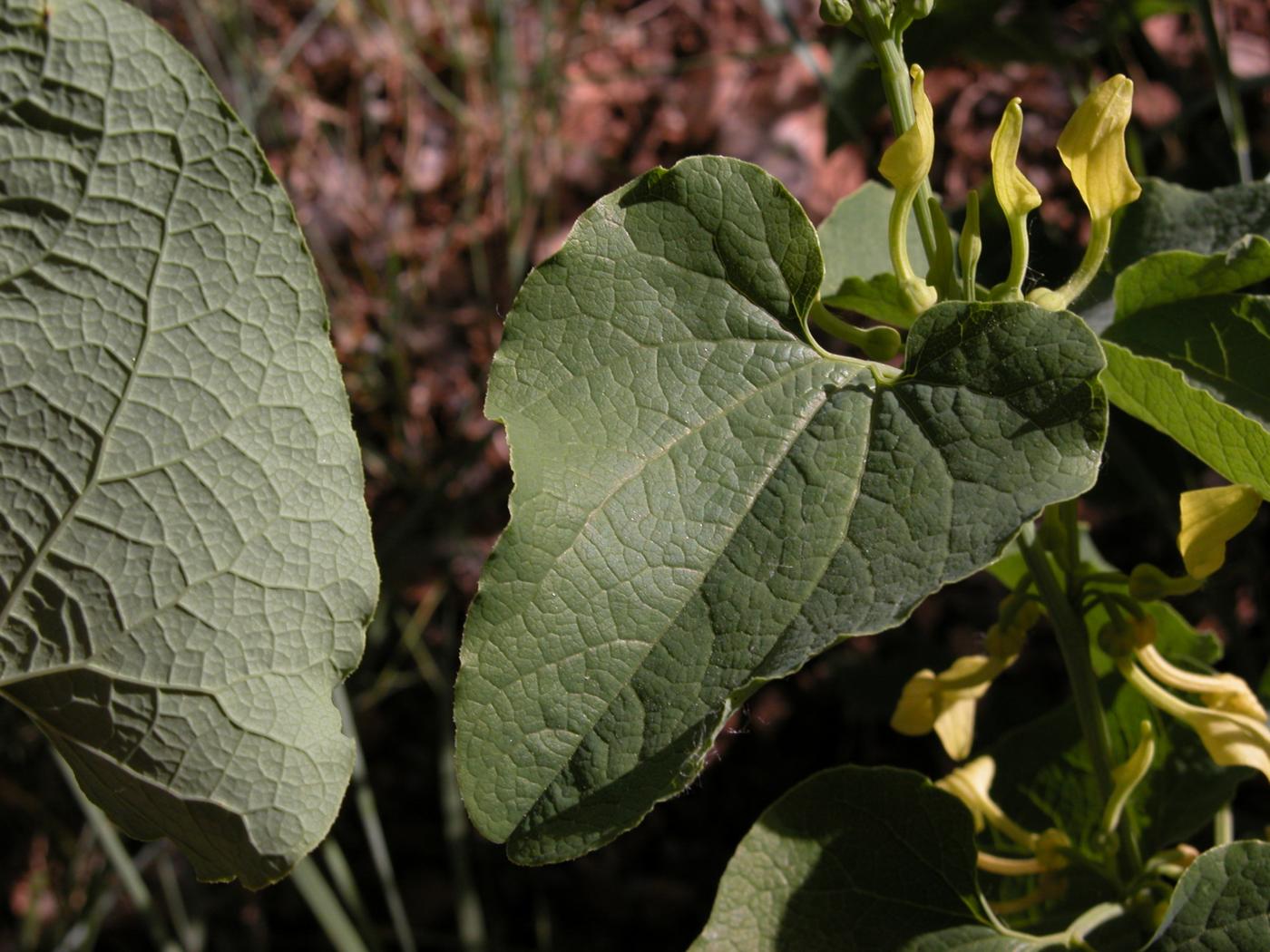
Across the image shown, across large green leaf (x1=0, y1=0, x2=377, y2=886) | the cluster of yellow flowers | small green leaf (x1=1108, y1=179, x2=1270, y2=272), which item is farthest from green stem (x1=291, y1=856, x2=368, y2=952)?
small green leaf (x1=1108, y1=179, x2=1270, y2=272)

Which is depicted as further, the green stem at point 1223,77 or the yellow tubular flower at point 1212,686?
the green stem at point 1223,77

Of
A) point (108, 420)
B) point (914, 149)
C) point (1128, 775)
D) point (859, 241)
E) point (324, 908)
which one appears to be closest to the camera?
point (914, 149)

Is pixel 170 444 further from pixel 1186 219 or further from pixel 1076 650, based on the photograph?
pixel 1186 219

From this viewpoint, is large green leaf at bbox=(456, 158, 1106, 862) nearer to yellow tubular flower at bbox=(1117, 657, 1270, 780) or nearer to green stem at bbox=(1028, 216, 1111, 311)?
green stem at bbox=(1028, 216, 1111, 311)

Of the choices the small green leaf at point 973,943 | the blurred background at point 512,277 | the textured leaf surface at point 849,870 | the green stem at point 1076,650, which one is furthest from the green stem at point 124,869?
the green stem at point 1076,650

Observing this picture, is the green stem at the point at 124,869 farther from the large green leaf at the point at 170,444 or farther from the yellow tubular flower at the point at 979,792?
the yellow tubular flower at the point at 979,792

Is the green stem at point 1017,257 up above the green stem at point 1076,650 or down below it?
above

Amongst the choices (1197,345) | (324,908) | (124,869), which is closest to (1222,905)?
(1197,345)
